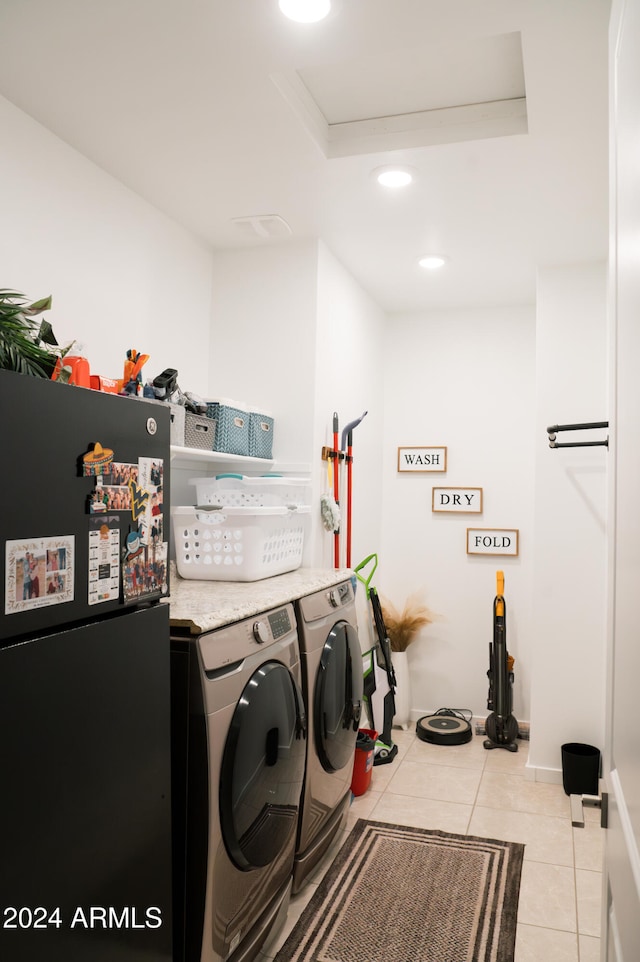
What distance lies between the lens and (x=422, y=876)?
241 cm

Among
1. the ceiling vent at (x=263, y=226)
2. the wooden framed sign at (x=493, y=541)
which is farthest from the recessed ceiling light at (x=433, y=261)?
the wooden framed sign at (x=493, y=541)

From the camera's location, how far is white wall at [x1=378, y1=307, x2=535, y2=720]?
4.09 metres

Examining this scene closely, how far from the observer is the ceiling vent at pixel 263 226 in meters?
2.91

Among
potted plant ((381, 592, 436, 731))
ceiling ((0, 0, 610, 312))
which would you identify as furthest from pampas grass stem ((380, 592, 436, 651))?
ceiling ((0, 0, 610, 312))

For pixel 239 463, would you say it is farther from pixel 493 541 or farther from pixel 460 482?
pixel 493 541

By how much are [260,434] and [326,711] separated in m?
1.23

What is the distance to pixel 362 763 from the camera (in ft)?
9.95

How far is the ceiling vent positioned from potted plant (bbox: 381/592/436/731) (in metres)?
2.18

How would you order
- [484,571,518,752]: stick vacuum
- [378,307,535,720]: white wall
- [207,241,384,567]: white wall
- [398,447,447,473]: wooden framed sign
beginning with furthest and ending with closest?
[398,447,447,473]: wooden framed sign, [378,307,535,720]: white wall, [484,571,518,752]: stick vacuum, [207,241,384,567]: white wall

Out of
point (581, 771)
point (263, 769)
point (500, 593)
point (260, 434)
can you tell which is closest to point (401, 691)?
point (500, 593)

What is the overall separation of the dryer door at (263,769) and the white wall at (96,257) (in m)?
1.30

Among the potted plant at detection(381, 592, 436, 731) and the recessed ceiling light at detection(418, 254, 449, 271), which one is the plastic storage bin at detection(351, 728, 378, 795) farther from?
the recessed ceiling light at detection(418, 254, 449, 271)

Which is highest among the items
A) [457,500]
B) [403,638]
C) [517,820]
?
[457,500]

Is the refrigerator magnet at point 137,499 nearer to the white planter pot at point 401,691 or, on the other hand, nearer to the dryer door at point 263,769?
the dryer door at point 263,769
